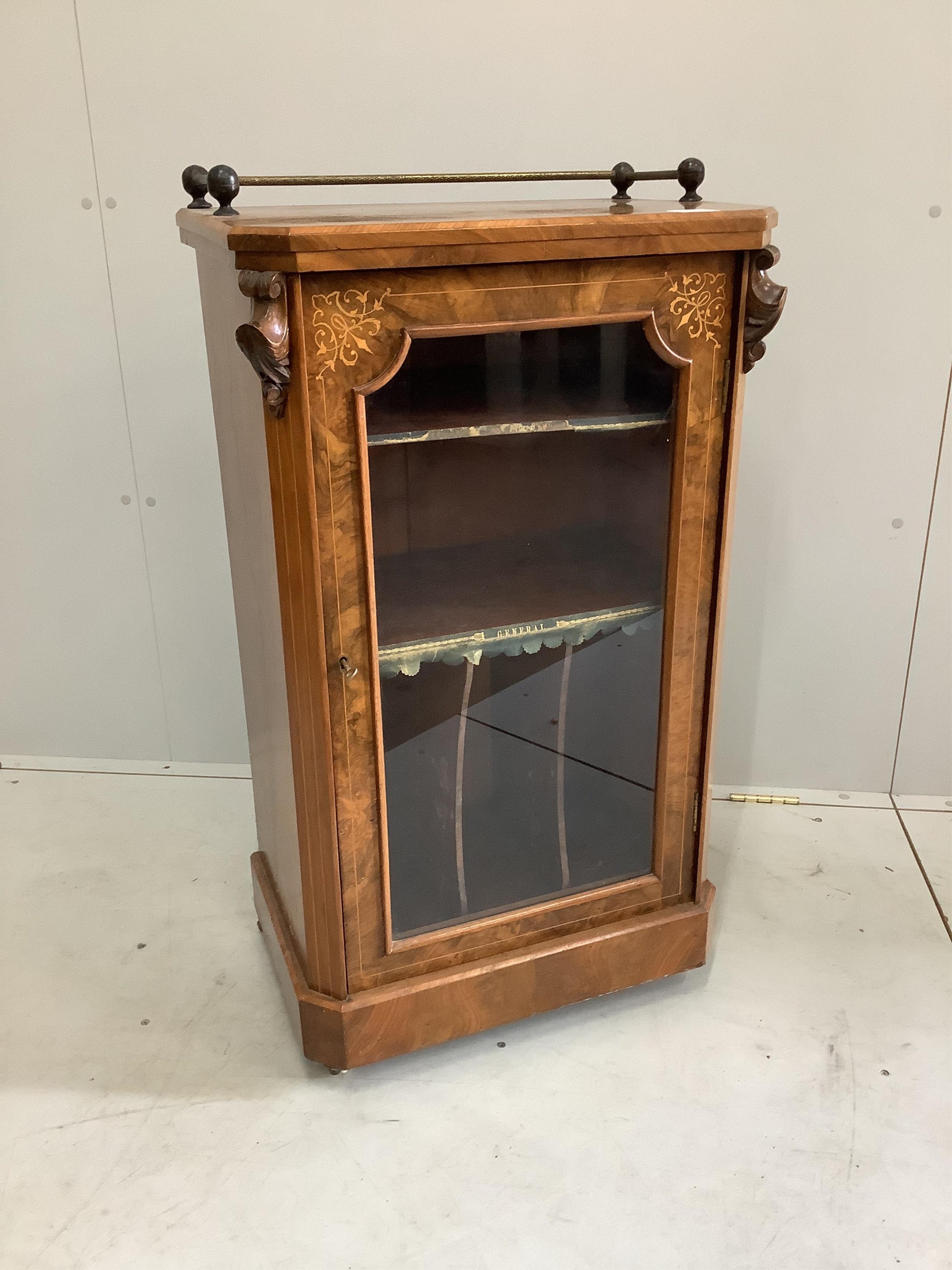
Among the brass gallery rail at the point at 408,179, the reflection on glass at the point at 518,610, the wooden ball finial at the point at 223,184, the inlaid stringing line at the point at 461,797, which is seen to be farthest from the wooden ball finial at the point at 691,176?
the inlaid stringing line at the point at 461,797

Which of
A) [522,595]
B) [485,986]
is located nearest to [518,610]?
[522,595]

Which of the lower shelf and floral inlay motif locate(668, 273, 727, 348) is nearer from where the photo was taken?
floral inlay motif locate(668, 273, 727, 348)

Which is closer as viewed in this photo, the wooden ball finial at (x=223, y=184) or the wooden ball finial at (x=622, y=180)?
the wooden ball finial at (x=223, y=184)

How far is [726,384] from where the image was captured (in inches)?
45.2

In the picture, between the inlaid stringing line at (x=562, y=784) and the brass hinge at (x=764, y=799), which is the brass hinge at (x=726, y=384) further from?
the brass hinge at (x=764, y=799)

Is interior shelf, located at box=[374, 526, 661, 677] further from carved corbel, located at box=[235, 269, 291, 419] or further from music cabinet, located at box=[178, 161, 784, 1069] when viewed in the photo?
carved corbel, located at box=[235, 269, 291, 419]

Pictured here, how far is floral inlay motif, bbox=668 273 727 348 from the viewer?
3.56ft

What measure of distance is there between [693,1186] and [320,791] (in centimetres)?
58

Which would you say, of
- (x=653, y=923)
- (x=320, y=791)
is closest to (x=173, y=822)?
(x=320, y=791)

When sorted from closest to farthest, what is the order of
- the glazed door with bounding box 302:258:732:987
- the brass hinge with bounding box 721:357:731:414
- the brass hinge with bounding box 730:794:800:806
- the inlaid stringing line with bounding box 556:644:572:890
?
the glazed door with bounding box 302:258:732:987 → the brass hinge with bounding box 721:357:731:414 → the inlaid stringing line with bounding box 556:644:572:890 → the brass hinge with bounding box 730:794:800:806

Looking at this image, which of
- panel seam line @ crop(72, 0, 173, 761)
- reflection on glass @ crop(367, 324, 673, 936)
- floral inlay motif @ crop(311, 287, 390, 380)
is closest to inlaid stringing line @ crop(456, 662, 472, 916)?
reflection on glass @ crop(367, 324, 673, 936)

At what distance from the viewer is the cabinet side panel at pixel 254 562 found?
3.57 ft

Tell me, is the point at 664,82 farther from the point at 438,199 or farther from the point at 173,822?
the point at 173,822

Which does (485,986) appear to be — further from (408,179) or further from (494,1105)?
(408,179)
